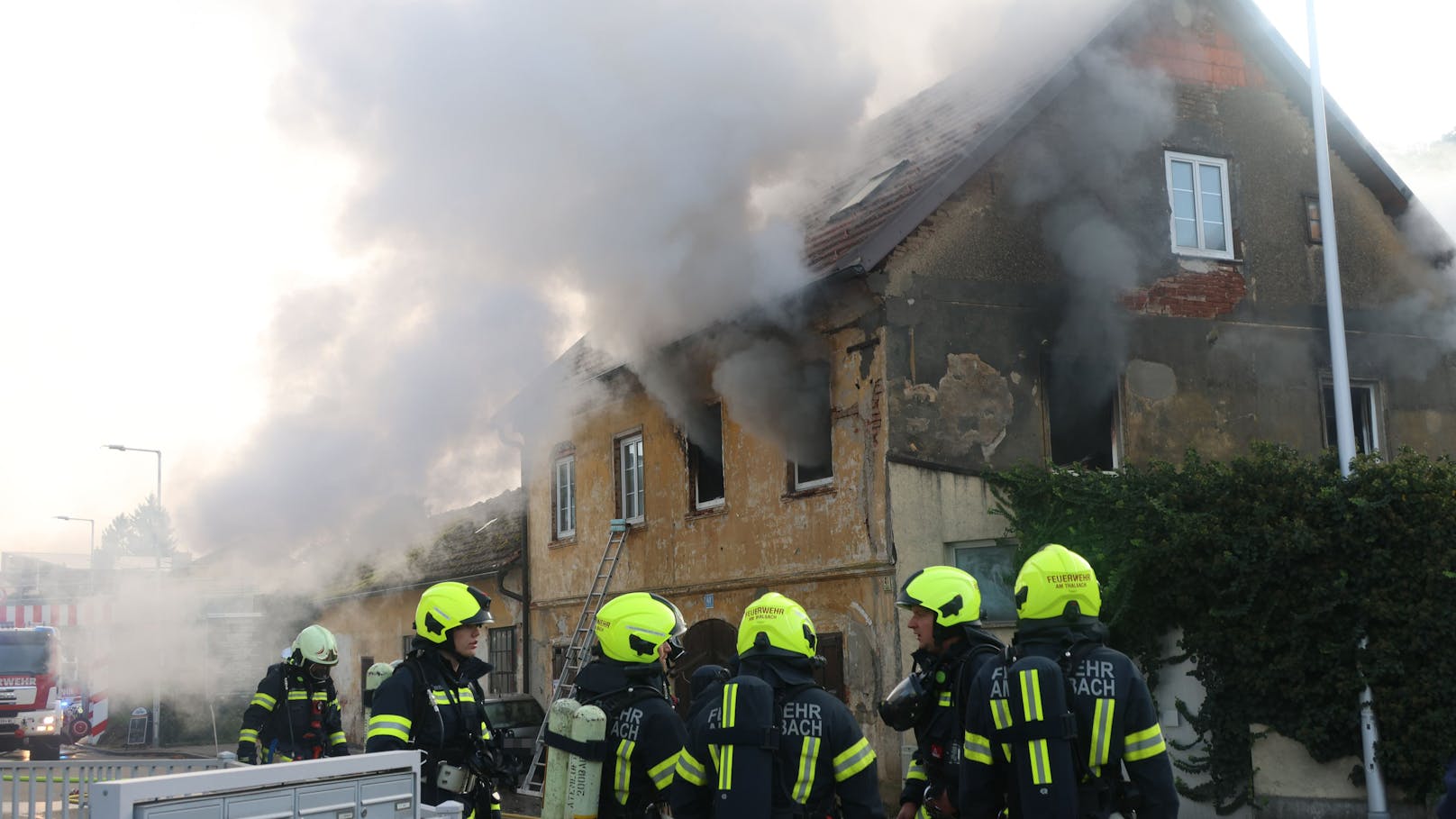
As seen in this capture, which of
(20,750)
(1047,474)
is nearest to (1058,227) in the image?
(1047,474)

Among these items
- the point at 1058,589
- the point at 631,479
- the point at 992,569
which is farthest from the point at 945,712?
the point at 631,479

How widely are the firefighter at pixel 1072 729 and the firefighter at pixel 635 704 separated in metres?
1.10

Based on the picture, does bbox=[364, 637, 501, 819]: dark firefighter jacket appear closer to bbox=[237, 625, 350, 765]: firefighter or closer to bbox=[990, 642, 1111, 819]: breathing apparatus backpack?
bbox=[990, 642, 1111, 819]: breathing apparatus backpack

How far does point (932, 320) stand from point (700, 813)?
27.8 feet

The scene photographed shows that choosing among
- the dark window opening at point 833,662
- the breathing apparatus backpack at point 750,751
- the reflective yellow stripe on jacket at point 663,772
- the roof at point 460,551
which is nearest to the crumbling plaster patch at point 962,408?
the dark window opening at point 833,662

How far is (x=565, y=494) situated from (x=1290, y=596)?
36.2ft

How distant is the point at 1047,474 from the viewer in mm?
11805

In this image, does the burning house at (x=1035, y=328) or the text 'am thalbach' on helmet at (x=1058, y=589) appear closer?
the text 'am thalbach' on helmet at (x=1058, y=589)

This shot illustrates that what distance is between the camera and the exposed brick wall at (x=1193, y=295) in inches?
526

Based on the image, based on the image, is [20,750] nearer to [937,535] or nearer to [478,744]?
[937,535]

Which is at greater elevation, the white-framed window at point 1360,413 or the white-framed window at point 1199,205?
the white-framed window at point 1199,205

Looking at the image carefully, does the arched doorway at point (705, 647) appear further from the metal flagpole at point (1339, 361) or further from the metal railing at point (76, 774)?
the metal flagpole at point (1339, 361)

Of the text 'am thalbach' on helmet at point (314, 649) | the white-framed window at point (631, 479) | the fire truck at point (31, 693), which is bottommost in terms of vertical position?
the fire truck at point (31, 693)

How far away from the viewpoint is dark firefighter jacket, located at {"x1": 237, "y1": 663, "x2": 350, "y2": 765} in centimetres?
980
